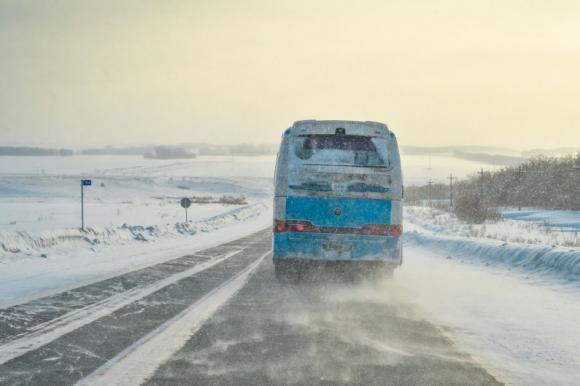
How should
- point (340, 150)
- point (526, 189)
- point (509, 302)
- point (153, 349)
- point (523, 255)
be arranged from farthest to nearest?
point (526, 189) → point (523, 255) → point (340, 150) → point (509, 302) → point (153, 349)

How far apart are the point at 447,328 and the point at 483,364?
5.06 feet

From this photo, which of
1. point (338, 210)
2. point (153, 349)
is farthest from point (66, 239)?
point (153, 349)

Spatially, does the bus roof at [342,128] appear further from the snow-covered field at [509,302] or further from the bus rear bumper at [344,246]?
the snow-covered field at [509,302]

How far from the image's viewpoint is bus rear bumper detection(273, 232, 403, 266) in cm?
962

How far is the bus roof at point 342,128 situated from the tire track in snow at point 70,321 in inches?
143

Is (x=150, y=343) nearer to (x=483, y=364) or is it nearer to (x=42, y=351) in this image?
(x=42, y=351)

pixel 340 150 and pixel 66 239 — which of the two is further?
pixel 66 239

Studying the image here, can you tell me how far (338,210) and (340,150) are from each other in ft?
3.59

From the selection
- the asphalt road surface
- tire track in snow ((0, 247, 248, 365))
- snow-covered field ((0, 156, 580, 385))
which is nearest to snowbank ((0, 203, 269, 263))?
snow-covered field ((0, 156, 580, 385))

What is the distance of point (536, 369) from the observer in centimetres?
495

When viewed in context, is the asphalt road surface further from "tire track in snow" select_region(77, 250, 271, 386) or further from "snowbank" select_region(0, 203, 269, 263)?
"snowbank" select_region(0, 203, 269, 263)

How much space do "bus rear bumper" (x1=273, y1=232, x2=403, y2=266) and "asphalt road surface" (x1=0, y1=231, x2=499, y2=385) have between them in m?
0.60

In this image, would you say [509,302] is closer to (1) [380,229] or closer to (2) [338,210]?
(1) [380,229]

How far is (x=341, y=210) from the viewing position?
961 centimetres
